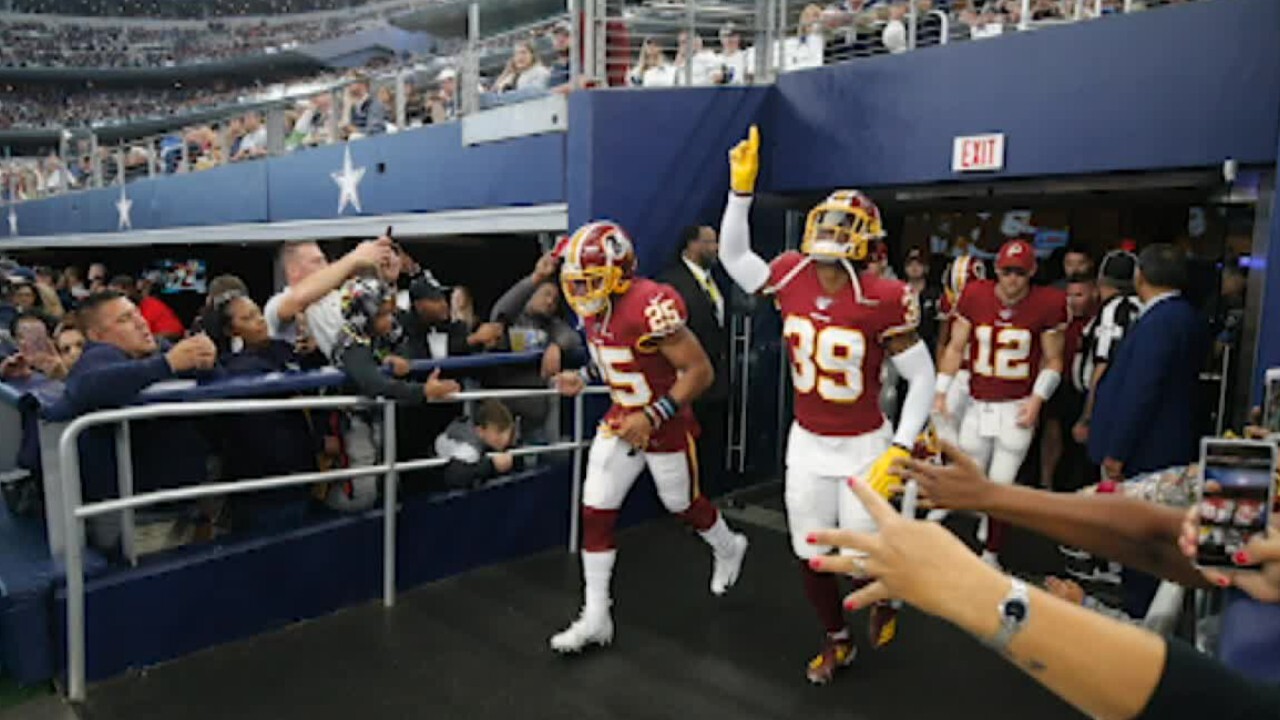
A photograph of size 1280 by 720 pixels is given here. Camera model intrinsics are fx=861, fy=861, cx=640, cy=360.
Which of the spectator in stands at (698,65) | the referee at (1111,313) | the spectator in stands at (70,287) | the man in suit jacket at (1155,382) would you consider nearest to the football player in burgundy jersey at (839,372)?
the man in suit jacket at (1155,382)

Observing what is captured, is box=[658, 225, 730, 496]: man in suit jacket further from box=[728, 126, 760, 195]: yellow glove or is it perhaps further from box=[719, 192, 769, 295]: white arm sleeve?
box=[728, 126, 760, 195]: yellow glove

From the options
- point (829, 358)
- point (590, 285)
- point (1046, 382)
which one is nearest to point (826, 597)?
point (829, 358)

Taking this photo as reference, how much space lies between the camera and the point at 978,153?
5270 mm

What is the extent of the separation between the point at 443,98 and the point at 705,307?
17.5ft

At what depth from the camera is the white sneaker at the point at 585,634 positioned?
3840mm

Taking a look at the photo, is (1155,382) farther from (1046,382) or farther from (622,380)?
(622,380)

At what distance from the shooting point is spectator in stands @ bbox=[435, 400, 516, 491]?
4.56 meters

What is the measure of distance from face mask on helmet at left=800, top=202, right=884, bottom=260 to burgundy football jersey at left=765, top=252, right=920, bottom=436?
0.13 metres

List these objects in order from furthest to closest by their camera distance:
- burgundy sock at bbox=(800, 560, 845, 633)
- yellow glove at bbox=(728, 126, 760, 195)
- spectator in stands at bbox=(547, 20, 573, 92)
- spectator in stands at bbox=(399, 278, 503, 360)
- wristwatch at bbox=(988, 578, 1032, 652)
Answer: spectator in stands at bbox=(547, 20, 573, 92) → spectator in stands at bbox=(399, 278, 503, 360) → yellow glove at bbox=(728, 126, 760, 195) → burgundy sock at bbox=(800, 560, 845, 633) → wristwatch at bbox=(988, 578, 1032, 652)

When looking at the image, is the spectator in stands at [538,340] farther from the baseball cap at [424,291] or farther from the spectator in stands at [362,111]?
the spectator in stands at [362,111]

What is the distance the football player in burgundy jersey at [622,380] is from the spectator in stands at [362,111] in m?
6.39

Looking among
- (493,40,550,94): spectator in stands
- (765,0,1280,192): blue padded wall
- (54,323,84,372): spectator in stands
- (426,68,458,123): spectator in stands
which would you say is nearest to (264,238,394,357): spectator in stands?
(54,323,84,372): spectator in stands

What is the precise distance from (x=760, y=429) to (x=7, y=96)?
40.4 metres

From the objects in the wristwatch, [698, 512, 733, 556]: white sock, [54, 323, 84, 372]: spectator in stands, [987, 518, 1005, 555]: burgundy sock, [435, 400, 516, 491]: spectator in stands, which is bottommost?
[987, 518, 1005, 555]: burgundy sock
